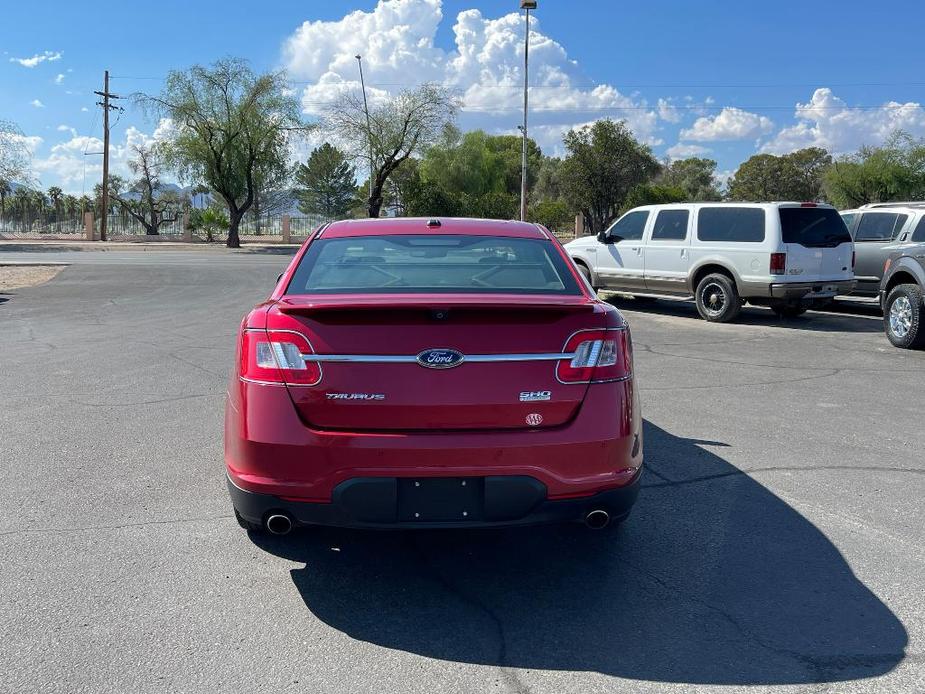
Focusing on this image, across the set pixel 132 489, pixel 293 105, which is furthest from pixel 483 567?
pixel 293 105

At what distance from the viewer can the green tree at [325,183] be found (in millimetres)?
95750

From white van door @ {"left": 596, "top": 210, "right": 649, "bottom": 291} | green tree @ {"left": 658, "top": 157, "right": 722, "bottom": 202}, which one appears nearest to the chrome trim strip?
white van door @ {"left": 596, "top": 210, "right": 649, "bottom": 291}

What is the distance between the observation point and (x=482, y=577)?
12.8 ft

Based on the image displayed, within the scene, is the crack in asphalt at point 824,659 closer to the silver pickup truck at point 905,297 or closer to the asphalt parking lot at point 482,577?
the asphalt parking lot at point 482,577

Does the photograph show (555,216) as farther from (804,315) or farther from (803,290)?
(803,290)

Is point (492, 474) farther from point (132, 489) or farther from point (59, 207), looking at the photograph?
point (59, 207)

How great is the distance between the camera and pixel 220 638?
10.8 feet

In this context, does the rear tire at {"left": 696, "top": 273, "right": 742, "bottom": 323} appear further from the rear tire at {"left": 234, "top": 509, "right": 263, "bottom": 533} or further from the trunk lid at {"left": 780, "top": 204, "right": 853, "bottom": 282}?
the rear tire at {"left": 234, "top": 509, "right": 263, "bottom": 533}

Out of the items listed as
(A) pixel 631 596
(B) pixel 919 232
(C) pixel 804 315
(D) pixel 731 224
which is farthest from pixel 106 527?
(B) pixel 919 232

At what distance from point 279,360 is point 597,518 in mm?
1514

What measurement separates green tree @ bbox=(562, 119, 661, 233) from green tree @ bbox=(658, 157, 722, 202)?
3989cm

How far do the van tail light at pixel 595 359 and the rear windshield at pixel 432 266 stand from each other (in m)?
0.45

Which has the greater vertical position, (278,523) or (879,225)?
(879,225)

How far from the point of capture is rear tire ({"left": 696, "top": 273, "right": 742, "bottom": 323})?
44.3 ft
